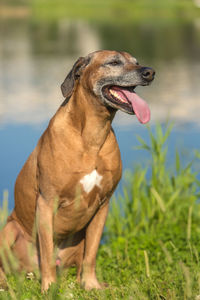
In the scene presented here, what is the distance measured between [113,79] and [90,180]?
723 mm

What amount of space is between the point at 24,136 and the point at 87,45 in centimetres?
1352

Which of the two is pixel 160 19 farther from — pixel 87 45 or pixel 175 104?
pixel 175 104

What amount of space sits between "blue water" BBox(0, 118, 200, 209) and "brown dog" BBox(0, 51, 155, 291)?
12.1 ft

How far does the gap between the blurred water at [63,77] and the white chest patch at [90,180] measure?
2439 millimetres

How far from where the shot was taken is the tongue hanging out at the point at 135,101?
3838 mm

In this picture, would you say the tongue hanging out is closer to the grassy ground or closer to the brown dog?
the brown dog

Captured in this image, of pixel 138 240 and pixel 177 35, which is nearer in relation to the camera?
pixel 138 240

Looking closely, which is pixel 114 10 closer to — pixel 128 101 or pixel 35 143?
pixel 35 143

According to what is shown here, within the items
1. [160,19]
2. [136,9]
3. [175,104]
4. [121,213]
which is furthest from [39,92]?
[136,9]

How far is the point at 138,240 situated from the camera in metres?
5.35

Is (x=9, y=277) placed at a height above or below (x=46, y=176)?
below

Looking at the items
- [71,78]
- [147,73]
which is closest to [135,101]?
[147,73]

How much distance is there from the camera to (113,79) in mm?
3953

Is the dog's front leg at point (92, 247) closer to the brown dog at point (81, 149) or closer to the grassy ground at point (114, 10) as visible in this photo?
the brown dog at point (81, 149)
